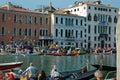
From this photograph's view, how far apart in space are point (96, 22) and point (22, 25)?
16.7 meters

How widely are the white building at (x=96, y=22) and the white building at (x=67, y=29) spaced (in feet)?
0.79

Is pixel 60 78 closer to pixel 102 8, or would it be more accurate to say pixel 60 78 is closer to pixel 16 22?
pixel 16 22

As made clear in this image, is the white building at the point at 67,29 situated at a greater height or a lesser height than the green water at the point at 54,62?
greater

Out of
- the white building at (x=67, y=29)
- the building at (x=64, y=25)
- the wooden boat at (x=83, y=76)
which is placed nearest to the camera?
the wooden boat at (x=83, y=76)

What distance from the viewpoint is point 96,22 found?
202 feet

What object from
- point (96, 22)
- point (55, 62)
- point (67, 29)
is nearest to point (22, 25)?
point (67, 29)

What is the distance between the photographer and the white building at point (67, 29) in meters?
54.6

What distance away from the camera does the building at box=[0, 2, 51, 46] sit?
49.1 meters

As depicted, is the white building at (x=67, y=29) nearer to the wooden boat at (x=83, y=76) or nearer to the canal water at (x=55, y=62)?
the canal water at (x=55, y=62)

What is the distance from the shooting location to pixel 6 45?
159 feet

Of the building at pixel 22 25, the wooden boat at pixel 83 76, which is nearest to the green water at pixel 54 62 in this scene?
the wooden boat at pixel 83 76

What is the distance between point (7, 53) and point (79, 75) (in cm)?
3169

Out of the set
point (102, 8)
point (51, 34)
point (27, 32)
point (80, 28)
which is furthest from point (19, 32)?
point (102, 8)

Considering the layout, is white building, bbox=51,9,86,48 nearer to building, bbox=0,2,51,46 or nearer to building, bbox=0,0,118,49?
building, bbox=0,0,118,49
